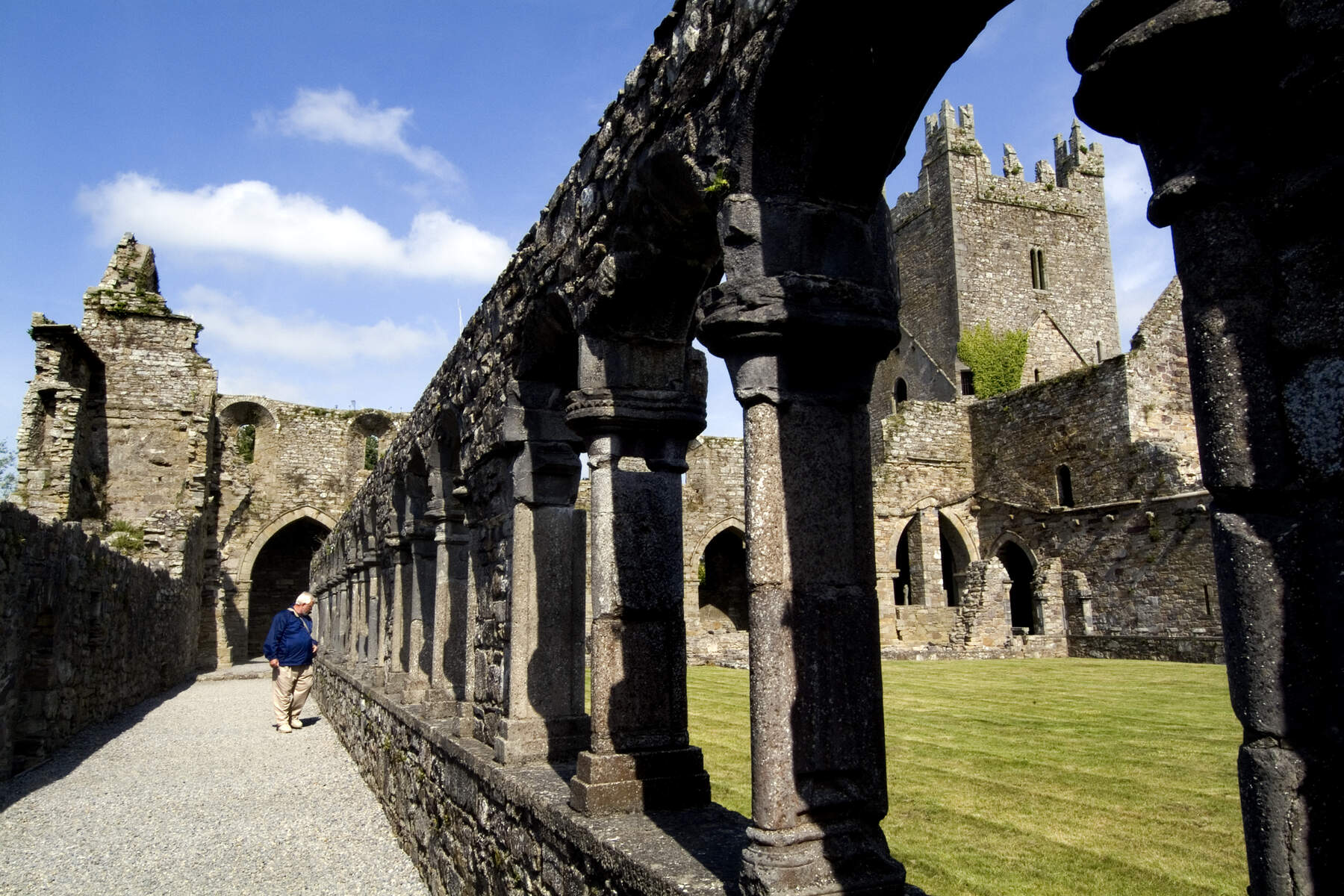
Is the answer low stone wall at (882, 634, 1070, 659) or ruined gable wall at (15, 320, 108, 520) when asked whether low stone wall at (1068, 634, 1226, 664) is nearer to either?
low stone wall at (882, 634, 1070, 659)

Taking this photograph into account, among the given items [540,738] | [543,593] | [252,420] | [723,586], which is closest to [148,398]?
[252,420]

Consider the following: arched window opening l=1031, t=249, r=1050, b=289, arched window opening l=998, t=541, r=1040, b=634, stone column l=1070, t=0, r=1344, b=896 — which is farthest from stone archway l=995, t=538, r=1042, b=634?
stone column l=1070, t=0, r=1344, b=896

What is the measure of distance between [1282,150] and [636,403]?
10.1 ft

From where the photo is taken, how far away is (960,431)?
81.4ft

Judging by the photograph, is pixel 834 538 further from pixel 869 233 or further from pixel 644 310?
pixel 644 310

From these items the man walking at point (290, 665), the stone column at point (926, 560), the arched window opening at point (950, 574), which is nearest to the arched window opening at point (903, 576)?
the arched window opening at point (950, 574)

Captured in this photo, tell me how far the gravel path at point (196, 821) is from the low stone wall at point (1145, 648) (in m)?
13.7

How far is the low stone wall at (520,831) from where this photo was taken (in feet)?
10.0

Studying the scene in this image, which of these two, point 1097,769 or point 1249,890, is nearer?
point 1249,890

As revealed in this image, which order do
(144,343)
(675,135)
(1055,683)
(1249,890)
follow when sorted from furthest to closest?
(144,343) → (1055,683) → (675,135) → (1249,890)

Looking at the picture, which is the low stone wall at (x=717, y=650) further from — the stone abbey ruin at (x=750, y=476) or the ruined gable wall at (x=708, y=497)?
the stone abbey ruin at (x=750, y=476)

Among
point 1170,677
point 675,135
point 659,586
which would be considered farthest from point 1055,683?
point 675,135

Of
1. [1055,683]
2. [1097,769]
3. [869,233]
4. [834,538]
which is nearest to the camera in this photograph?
[834,538]

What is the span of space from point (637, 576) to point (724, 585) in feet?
71.3
